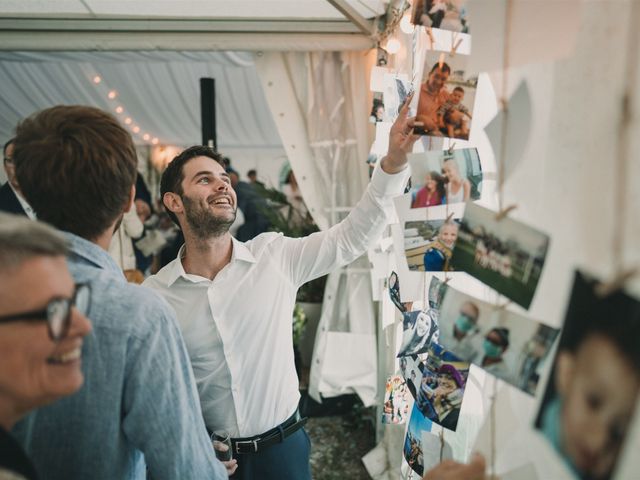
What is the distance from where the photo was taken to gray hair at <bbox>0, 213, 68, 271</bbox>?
61 cm

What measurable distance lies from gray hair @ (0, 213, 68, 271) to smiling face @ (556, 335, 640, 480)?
2.24ft

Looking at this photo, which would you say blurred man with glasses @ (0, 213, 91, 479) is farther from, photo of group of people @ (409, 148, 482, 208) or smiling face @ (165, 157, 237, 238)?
smiling face @ (165, 157, 237, 238)

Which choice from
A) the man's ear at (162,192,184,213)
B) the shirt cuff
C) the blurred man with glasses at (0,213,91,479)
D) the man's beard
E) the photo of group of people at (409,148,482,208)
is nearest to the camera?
the blurred man with glasses at (0,213,91,479)

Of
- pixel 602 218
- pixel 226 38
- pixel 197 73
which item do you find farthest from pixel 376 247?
pixel 197 73

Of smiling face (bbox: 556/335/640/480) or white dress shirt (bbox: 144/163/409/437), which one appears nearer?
smiling face (bbox: 556/335/640/480)

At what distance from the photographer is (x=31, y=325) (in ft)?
2.03

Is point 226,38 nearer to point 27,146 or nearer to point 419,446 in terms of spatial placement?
point 27,146

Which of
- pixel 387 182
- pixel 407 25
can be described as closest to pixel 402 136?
pixel 387 182

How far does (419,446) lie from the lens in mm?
1109

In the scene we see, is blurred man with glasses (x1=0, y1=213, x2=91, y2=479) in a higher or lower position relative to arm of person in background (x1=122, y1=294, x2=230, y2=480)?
higher

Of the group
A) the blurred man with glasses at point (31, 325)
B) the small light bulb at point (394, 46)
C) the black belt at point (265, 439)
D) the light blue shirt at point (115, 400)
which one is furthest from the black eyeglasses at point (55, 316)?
the small light bulb at point (394, 46)

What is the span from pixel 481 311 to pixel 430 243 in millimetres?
270

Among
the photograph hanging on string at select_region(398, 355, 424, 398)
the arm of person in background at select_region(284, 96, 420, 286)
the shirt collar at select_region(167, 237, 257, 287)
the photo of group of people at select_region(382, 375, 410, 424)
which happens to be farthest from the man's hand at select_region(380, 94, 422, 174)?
the photo of group of people at select_region(382, 375, 410, 424)

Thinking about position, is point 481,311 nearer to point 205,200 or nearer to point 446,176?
point 446,176
